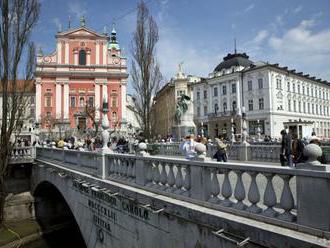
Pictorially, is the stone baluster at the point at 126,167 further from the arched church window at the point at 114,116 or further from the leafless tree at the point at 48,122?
the arched church window at the point at 114,116

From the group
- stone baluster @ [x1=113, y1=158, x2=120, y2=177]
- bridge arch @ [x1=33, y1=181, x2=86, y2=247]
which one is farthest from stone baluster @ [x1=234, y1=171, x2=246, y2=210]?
bridge arch @ [x1=33, y1=181, x2=86, y2=247]

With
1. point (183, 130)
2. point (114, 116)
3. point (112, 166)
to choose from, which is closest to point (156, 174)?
point (112, 166)

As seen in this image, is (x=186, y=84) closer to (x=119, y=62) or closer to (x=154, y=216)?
(x=119, y=62)

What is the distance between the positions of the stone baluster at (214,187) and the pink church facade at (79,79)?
181 feet

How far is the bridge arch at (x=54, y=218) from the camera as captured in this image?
19359 millimetres

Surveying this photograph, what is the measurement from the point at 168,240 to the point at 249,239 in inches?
78.8

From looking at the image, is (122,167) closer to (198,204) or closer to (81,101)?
(198,204)

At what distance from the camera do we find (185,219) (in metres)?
5.30

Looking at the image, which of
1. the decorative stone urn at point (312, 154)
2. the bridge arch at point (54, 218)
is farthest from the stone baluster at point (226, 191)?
the bridge arch at point (54, 218)

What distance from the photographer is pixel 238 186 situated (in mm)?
4734

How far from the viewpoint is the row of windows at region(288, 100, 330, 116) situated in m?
60.3

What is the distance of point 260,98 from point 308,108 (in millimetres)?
15127

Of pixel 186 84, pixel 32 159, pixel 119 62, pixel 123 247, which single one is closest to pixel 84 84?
pixel 119 62

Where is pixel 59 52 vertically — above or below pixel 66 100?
above
